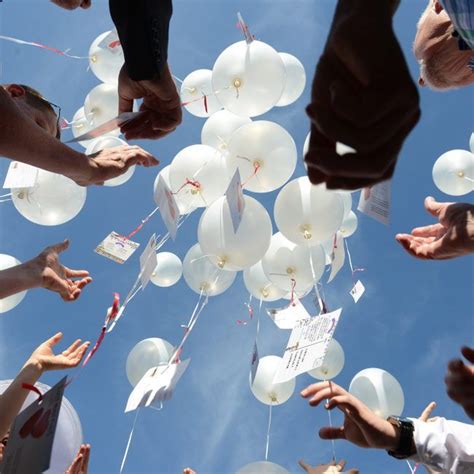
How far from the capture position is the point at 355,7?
699mm

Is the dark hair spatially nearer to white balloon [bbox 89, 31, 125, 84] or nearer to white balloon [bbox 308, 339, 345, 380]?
white balloon [bbox 89, 31, 125, 84]

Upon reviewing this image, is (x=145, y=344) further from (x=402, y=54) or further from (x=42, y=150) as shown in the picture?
(x=402, y=54)

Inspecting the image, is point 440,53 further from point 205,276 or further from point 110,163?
point 205,276

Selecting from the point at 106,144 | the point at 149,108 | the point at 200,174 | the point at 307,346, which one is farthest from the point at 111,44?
the point at 307,346

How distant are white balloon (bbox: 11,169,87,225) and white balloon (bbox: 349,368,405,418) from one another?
192 cm

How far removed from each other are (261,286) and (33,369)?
1754 mm

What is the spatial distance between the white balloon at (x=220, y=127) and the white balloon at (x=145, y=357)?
1303 millimetres

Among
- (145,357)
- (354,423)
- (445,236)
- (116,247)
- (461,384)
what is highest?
(445,236)

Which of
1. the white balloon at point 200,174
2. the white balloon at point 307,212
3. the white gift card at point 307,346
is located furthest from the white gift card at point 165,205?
the white gift card at point 307,346

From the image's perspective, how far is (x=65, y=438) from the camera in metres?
1.90

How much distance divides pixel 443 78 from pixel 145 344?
2248 mm

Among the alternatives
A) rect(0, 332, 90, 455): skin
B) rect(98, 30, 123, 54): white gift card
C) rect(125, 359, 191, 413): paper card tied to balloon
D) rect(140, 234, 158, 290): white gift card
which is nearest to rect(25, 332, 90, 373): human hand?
rect(0, 332, 90, 455): skin

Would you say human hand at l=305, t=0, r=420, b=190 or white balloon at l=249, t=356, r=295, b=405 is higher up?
human hand at l=305, t=0, r=420, b=190

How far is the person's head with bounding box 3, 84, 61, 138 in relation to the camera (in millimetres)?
1880
